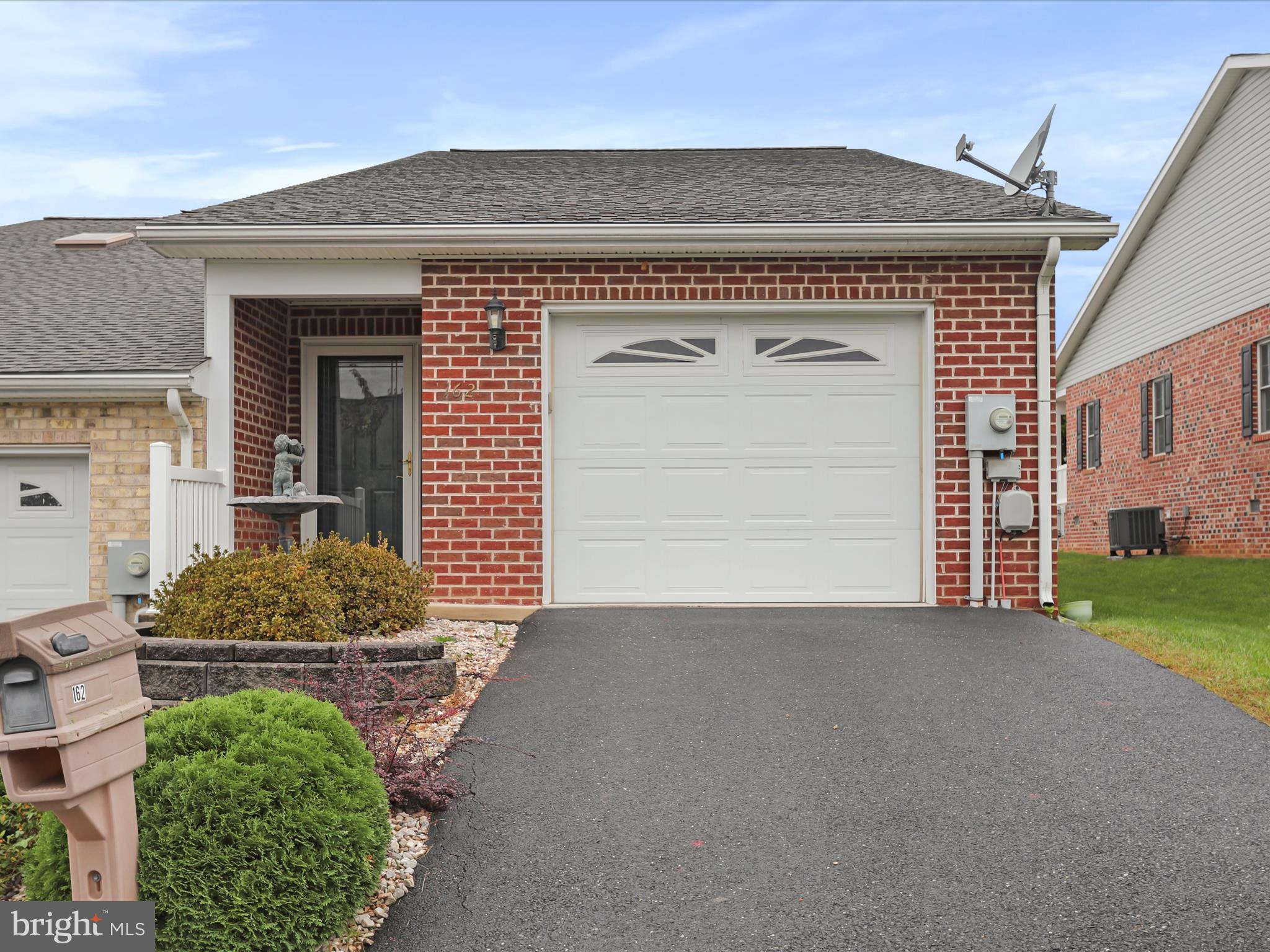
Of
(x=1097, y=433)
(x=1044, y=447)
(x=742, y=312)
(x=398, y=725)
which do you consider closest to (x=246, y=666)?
(x=398, y=725)

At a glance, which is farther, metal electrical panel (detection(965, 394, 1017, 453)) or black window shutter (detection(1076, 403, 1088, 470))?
black window shutter (detection(1076, 403, 1088, 470))

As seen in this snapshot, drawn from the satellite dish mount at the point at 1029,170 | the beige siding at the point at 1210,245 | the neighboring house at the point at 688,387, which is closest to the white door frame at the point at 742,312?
the neighboring house at the point at 688,387

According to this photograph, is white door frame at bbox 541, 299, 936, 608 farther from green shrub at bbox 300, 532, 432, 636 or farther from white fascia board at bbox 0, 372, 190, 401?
white fascia board at bbox 0, 372, 190, 401

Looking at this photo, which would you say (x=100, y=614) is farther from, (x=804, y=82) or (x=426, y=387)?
(x=804, y=82)

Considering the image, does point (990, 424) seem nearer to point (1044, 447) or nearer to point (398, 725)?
point (1044, 447)

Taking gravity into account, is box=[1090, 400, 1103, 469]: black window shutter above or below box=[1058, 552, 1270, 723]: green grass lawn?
above

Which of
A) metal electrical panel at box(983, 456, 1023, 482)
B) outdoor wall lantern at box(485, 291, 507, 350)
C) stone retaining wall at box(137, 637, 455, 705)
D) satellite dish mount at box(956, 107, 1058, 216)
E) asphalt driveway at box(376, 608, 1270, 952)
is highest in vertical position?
satellite dish mount at box(956, 107, 1058, 216)

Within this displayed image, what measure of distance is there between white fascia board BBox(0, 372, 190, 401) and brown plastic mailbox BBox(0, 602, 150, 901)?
6.19 m

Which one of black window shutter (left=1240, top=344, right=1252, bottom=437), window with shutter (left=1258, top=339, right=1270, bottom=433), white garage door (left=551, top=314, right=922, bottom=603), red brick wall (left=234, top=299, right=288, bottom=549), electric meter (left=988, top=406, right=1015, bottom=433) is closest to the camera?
electric meter (left=988, top=406, right=1015, bottom=433)

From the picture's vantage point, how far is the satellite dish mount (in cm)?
858

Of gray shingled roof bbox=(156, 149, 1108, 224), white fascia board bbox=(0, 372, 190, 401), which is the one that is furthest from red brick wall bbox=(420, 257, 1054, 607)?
white fascia board bbox=(0, 372, 190, 401)

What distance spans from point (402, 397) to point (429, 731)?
18.5ft

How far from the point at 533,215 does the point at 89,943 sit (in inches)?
257

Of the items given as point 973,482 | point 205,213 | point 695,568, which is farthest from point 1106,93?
point 205,213
